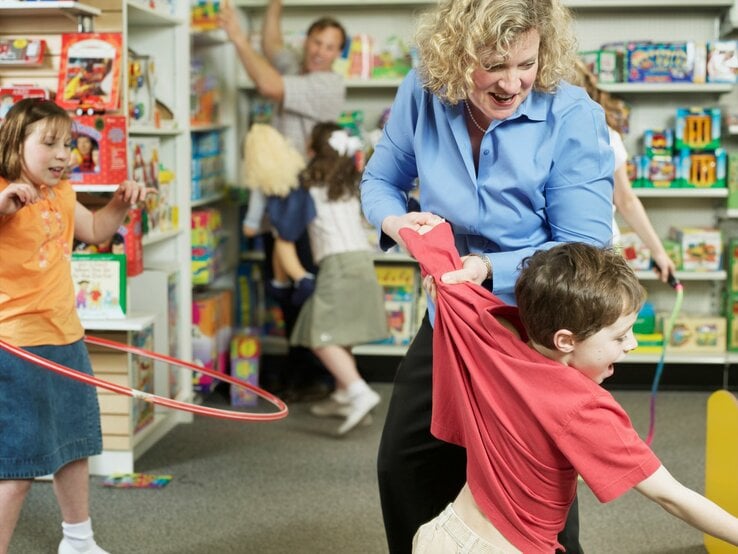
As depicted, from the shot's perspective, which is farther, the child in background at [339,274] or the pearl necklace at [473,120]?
the child in background at [339,274]

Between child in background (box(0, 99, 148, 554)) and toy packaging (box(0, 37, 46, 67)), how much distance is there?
90 centimetres

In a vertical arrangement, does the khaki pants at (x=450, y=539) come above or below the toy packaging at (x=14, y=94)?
below

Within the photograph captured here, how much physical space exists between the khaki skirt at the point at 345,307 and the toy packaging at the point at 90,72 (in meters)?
1.28

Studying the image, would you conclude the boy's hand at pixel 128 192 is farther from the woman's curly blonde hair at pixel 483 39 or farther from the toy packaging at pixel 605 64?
the toy packaging at pixel 605 64

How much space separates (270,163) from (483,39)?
9.01 ft

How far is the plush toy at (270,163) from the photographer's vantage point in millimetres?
4422

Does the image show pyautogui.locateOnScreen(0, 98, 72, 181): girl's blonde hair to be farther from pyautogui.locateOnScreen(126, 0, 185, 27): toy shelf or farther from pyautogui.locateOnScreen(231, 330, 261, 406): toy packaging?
pyautogui.locateOnScreen(231, 330, 261, 406): toy packaging

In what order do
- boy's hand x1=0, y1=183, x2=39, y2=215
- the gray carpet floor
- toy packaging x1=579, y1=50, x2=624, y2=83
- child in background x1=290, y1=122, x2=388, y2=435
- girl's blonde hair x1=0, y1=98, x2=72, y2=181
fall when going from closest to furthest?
boy's hand x1=0, y1=183, x2=39, y2=215, girl's blonde hair x1=0, y1=98, x2=72, y2=181, the gray carpet floor, child in background x1=290, y1=122, x2=388, y2=435, toy packaging x1=579, y1=50, x2=624, y2=83

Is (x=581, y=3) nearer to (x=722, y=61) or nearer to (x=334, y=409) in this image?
(x=722, y=61)

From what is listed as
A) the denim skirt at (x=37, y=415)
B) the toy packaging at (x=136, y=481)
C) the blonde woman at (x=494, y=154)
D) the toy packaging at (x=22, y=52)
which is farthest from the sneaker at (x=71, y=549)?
the toy packaging at (x=22, y=52)

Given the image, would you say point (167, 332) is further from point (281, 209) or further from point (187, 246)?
point (281, 209)

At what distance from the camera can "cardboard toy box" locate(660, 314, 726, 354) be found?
496 cm

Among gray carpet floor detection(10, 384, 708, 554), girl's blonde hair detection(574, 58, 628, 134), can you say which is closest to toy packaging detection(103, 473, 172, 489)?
gray carpet floor detection(10, 384, 708, 554)

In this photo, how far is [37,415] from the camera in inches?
102
